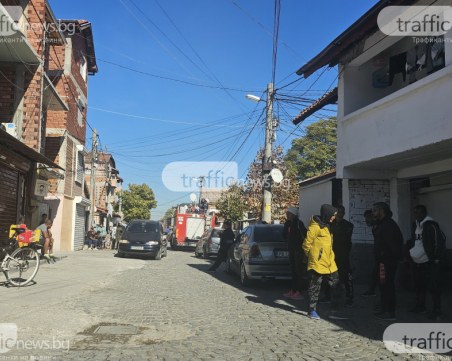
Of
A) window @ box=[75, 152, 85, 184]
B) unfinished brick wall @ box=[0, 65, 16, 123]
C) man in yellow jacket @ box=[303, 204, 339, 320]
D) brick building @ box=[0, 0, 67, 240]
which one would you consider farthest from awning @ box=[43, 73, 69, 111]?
man in yellow jacket @ box=[303, 204, 339, 320]

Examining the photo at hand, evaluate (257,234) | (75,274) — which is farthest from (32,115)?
(257,234)

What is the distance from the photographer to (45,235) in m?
14.9

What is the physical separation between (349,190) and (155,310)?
5946 millimetres

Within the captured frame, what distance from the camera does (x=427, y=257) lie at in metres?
7.14

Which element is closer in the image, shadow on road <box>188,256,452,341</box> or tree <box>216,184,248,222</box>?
shadow on road <box>188,256,452,341</box>

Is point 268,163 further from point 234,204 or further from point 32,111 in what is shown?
point 234,204

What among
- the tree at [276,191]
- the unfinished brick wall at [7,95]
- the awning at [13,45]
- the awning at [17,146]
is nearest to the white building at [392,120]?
the awning at [17,146]

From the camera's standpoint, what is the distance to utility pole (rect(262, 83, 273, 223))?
58.1 feet

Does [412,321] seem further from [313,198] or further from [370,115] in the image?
[313,198]

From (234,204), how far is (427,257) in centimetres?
2791

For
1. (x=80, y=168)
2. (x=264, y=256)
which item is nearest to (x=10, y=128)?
(x=264, y=256)

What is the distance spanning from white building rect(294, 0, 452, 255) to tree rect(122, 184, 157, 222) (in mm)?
61026

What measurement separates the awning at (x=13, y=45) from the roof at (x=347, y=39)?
8.31 meters

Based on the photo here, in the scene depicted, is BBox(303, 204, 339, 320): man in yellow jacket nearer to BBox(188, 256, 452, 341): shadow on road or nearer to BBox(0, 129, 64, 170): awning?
BBox(188, 256, 452, 341): shadow on road
